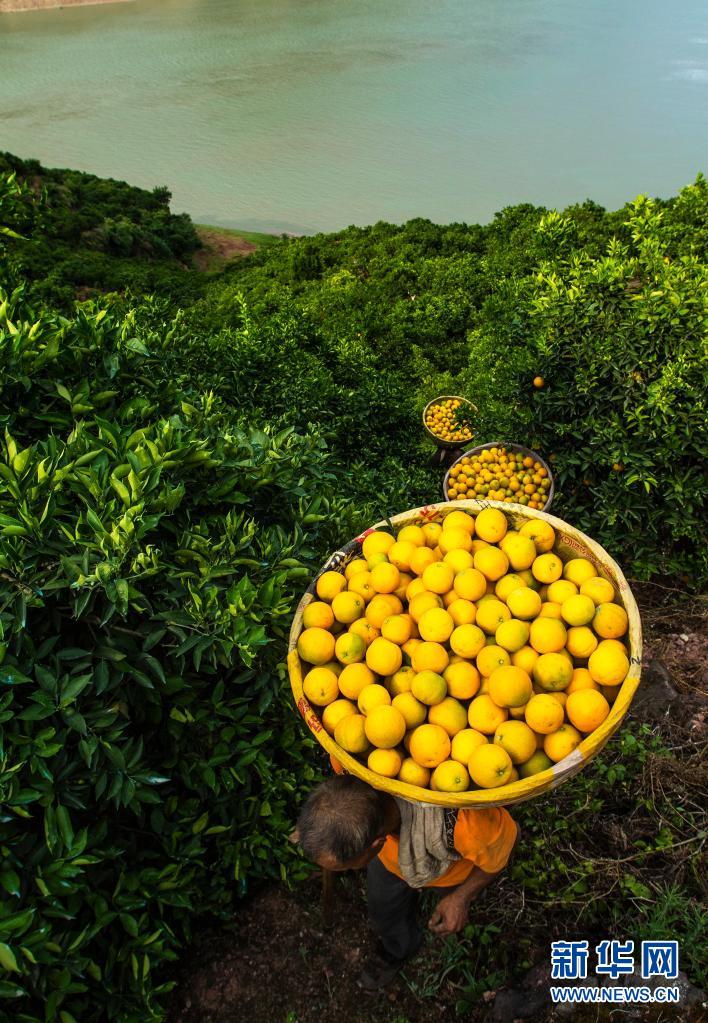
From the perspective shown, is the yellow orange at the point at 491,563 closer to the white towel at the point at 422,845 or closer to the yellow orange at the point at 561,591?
the yellow orange at the point at 561,591

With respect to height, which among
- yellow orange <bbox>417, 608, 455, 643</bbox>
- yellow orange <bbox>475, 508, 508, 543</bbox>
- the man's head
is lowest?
the man's head

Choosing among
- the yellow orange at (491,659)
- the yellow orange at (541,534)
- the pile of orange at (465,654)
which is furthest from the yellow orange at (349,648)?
the yellow orange at (541,534)

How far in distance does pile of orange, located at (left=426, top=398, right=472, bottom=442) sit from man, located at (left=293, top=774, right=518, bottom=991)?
14.2 ft

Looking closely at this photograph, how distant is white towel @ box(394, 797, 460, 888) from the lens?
217 cm

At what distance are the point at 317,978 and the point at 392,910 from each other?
0.52 meters

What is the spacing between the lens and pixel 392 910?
263 cm

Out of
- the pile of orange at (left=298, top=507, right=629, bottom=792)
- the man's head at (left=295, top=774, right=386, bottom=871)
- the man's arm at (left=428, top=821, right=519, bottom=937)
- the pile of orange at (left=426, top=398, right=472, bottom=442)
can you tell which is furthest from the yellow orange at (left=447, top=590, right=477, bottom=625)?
the pile of orange at (left=426, top=398, right=472, bottom=442)

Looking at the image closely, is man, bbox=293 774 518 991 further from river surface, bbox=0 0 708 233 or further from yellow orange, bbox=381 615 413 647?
river surface, bbox=0 0 708 233

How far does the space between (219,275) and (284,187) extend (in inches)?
201

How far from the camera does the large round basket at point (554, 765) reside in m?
1.95

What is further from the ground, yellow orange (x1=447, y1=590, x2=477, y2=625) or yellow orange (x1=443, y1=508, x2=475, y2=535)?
yellow orange (x1=443, y1=508, x2=475, y2=535)

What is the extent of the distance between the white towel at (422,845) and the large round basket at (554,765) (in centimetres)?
21

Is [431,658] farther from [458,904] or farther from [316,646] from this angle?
[458,904]

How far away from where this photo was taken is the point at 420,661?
87.7 inches
